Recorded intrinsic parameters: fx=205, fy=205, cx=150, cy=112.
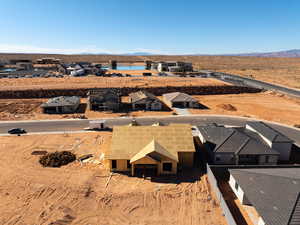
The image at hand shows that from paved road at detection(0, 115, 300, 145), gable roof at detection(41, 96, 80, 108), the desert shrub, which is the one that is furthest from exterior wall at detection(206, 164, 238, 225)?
gable roof at detection(41, 96, 80, 108)

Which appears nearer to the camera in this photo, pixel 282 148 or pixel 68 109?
pixel 282 148

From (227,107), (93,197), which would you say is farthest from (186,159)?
(227,107)

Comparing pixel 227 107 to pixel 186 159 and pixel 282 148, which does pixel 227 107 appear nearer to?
pixel 282 148

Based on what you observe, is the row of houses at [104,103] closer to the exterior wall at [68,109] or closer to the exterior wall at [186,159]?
the exterior wall at [68,109]

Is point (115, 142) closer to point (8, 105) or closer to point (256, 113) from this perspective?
point (256, 113)

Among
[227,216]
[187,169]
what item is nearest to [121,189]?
[187,169]

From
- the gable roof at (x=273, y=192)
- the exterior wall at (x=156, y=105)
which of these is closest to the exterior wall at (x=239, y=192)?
the gable roof at (x=273, y=192)
